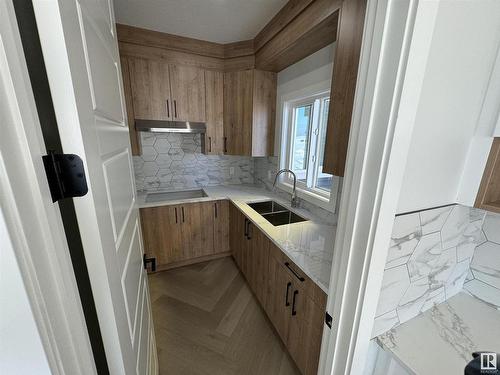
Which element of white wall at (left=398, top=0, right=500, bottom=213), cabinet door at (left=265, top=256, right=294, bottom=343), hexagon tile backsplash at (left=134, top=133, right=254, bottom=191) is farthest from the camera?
hexagon tile backsplash at (left=134, top=133, right=254, bottom=191)

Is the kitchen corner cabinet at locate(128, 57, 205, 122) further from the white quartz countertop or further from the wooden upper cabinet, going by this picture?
the wooden upper cabinet

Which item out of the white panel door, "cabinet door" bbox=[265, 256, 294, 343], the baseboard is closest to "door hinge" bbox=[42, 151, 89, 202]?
the white panel door

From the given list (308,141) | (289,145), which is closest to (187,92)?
(289,145)

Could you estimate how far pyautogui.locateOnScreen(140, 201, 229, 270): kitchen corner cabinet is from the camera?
2.11m

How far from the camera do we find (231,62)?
2176mm

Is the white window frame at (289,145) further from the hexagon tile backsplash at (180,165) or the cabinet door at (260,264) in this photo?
the hexagon tile backsplash at (180,165)

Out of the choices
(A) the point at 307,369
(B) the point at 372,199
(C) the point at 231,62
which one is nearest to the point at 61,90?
(B) the point at 372,199

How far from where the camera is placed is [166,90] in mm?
2080

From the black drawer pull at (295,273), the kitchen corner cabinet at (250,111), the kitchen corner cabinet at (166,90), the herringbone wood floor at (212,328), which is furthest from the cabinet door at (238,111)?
the herringbone wood floor at (212,328)

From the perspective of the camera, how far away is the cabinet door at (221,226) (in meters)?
2.36

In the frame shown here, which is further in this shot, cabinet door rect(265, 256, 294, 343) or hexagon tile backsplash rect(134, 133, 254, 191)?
hexagon tile backsplash rect(134, 133, 254, 191)

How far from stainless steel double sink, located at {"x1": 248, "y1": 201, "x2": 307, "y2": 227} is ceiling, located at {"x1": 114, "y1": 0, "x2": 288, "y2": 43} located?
5.45 ft

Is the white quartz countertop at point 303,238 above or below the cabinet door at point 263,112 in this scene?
below

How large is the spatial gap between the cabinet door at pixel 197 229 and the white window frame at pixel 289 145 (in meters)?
0.91
